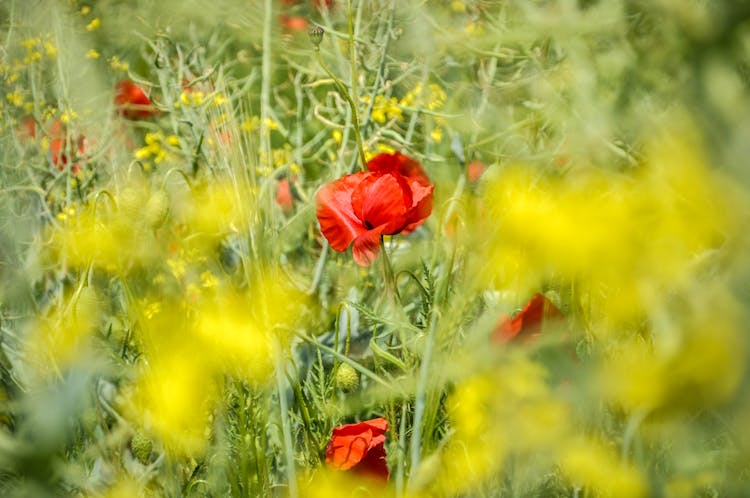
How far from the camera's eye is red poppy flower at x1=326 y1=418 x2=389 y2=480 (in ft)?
2.28

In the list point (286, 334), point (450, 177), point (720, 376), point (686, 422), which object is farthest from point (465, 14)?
point (720, 376)

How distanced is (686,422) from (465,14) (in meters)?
1.04

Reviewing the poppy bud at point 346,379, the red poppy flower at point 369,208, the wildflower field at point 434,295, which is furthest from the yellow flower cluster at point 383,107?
the poppy bud at point 346,379

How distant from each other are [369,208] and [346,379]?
0.16 meters

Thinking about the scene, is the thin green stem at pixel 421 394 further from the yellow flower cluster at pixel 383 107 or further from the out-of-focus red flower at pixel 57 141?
the out-of-focus red flower at pixel 57 141

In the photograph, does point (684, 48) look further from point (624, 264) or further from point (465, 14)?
point (465, 14)

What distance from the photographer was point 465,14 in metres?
1.40

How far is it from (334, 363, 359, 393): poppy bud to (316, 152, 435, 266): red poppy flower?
0.10 m

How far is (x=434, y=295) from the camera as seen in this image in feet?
2.14

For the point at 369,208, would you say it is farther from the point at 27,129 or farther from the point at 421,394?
the point at 27,129

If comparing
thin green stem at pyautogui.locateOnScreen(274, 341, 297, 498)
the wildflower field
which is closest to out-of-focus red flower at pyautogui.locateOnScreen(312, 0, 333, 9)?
the wildflower field

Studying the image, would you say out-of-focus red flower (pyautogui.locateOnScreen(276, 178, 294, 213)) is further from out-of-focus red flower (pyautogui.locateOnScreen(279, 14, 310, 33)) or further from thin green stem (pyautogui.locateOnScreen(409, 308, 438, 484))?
thin green stem (pyautogui.locateOnScreen(409, 308, 438, 484))

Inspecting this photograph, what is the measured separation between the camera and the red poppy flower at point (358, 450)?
27.4 inches

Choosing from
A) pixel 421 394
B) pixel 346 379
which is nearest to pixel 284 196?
pixel 346 379
